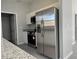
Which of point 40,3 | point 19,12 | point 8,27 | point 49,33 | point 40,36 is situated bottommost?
point 40,36

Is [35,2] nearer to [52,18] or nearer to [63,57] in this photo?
[52,18]

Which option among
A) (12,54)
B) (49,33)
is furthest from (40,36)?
(12,54)

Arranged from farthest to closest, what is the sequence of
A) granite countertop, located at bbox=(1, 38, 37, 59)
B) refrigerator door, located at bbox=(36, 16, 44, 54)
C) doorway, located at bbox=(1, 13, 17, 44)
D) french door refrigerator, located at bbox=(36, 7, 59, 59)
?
1. doorway, located at bbox=(1, 13, 17, 44)
2. refrigerator door, located at bbox=(36, 16, 44, 54)
3. french door refrigerator, located at bbox=(36, 7, 59, 59)
4. granite countertop, located at bbox=(1, 38, 37, 59)

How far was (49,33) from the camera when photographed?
3.55 metres

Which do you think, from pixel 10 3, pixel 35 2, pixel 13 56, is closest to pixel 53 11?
pixel 13 56

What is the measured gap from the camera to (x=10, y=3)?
6.18m

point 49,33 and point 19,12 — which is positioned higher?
point 19,12

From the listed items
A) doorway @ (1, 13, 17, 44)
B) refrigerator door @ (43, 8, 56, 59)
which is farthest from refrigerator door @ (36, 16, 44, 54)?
doorway @ (1, 13, 17, 44)

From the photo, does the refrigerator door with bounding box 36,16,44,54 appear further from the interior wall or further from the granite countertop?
the granite countertop

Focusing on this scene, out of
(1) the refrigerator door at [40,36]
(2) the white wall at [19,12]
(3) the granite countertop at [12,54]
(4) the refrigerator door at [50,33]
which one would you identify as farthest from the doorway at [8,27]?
(3) the granite countertop at [12,54]

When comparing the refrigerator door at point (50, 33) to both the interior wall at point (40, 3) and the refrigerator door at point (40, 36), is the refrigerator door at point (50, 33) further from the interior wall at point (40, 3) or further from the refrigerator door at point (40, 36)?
the interior wall at point (40, 3)

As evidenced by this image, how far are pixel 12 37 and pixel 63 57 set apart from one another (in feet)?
15.2

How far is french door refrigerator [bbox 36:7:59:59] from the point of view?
333cm

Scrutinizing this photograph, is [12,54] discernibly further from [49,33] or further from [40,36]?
[40,36]
